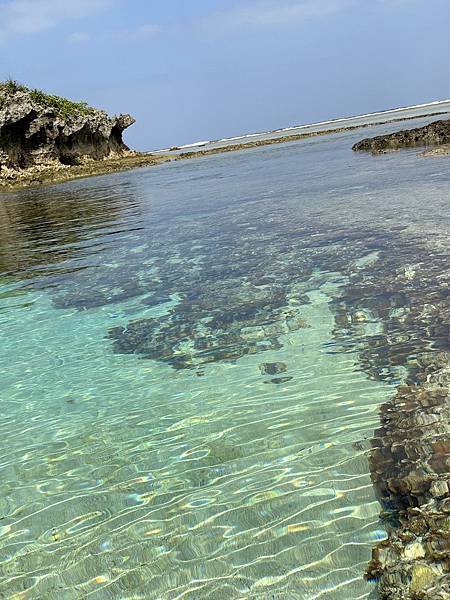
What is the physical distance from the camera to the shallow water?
3.43 m

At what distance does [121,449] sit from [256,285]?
16.1 feet

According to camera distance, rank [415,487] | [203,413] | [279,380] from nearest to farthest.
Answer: [415,487]
[203,413]
[279,380]

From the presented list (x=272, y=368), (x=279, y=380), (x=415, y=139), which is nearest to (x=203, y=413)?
(x=279, y=380)

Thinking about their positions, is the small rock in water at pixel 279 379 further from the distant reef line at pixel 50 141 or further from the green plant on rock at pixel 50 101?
the green plant on rock at pixel 50 101

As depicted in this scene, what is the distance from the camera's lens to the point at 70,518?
404 centimetres

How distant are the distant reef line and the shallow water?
4048 cm

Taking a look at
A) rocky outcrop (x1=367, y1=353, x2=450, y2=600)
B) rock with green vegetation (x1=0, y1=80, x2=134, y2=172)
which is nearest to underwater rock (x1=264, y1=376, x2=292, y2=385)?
rocky outcrop (x1=367, y1=353, x2=450, y2=600)

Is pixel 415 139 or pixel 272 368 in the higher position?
pixel 415 139

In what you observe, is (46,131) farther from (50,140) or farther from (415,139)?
(415,139)

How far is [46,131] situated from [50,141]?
3.30ft

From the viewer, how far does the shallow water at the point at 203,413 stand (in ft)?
11.2

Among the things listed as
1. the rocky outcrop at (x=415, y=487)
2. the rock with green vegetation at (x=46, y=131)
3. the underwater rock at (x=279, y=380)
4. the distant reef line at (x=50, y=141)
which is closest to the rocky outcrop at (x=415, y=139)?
the distant reef line at (x=50, y=141)

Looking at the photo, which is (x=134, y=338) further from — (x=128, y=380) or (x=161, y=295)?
(x=161, y=295)

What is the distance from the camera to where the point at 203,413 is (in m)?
5.34
